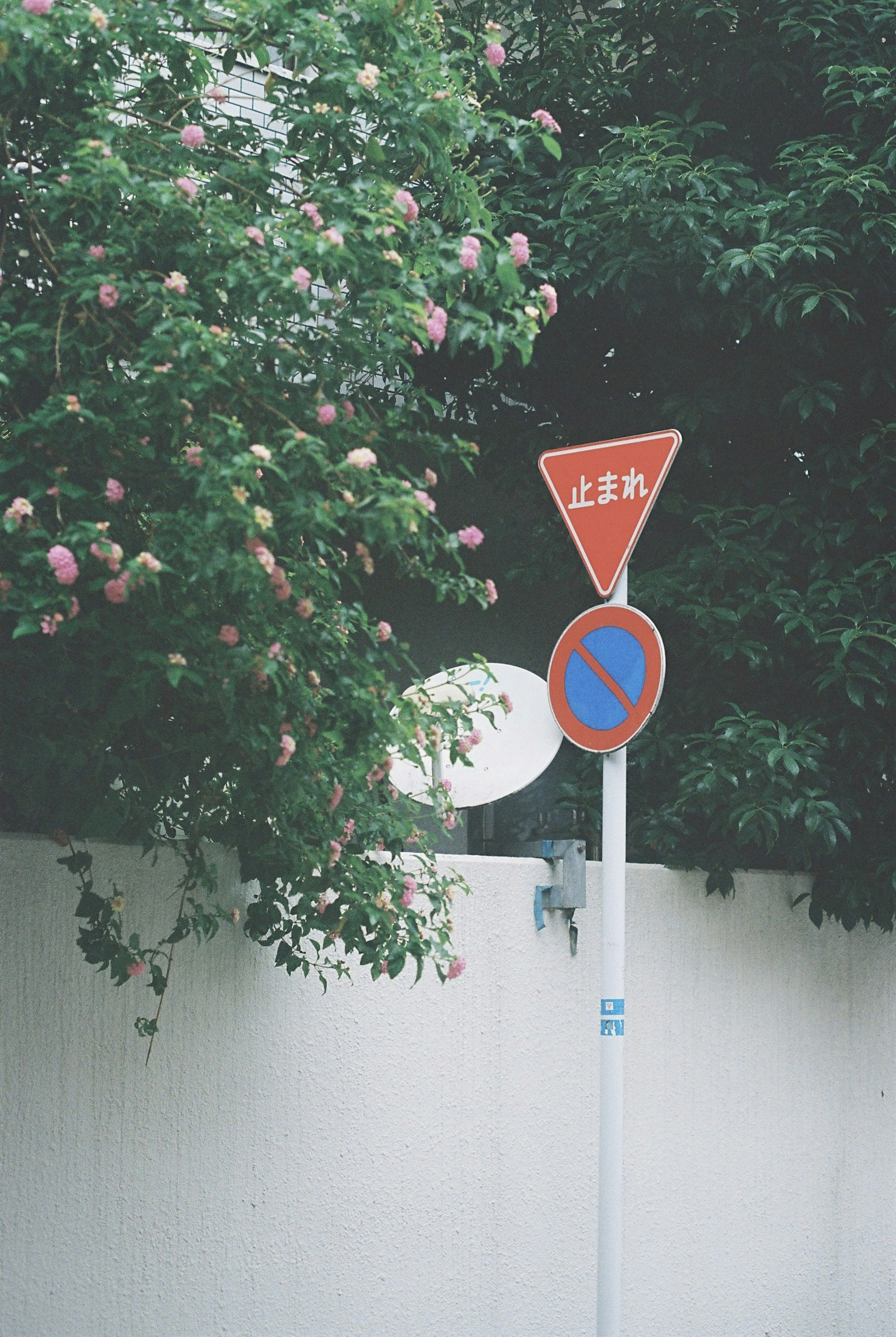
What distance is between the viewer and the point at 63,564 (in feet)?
9.58

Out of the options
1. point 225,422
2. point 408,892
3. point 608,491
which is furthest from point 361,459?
point 608,491

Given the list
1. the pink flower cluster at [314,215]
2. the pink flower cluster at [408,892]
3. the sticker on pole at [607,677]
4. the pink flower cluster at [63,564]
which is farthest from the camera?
the sticker on pole at [607,677]

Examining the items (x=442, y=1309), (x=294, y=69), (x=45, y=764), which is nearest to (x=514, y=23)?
(x=294, y=69)

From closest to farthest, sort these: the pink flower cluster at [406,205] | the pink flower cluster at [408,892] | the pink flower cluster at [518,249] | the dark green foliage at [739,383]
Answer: the pink flower cluster at [406,205] → the pink flower cluster at [518,249] → the pink flower cluster at [408,892] → the dark green foliage at [739,383]

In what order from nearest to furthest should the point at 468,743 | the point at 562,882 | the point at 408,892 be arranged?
1. the point at 408,892
2. the point at 468,743
3. the point at 562,882

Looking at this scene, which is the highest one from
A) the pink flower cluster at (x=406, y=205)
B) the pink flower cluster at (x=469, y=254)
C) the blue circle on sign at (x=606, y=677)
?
the pink flower cluster at (x=406, y=205)

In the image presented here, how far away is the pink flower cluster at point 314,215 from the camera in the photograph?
3162mm

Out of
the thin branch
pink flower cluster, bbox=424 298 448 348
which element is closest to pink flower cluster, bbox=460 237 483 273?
pink flower cluster, bbox=424 298 448 348

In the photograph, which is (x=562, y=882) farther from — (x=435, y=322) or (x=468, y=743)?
(x=435, y=322)

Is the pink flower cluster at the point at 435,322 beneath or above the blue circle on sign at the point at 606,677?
above

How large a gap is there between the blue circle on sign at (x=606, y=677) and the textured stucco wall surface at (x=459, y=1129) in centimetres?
92

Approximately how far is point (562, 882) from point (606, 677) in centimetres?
128

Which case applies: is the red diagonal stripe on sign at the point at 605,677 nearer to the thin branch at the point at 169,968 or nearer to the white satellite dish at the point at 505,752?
the white satellite dish at the point at 505,752

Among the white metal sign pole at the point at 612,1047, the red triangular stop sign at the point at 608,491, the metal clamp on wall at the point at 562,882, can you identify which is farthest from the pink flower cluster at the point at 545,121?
the metal clamp on wall at the point at 562,882
